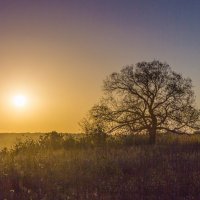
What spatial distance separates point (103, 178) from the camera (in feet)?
53.8

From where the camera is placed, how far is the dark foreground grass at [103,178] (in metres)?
13.1

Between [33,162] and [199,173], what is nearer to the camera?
[199,173]

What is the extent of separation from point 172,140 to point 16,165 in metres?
18.0

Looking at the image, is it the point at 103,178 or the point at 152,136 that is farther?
the point at 152,136

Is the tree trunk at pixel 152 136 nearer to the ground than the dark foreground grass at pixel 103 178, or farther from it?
farther from it

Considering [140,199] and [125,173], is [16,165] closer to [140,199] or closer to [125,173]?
[125,173]

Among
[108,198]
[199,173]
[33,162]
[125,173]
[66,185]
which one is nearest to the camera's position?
[108,198]

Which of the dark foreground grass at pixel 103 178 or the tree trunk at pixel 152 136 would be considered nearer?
the dark foreground grass at pixel 103 178

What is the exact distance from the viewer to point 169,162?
1984 centimetres

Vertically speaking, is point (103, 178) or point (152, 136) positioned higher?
point (152, 136)

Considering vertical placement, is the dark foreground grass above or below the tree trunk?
below

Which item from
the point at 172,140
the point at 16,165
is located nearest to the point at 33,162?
the point at 16,165

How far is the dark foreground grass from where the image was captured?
13.1 m

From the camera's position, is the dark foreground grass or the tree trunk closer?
the dark foreground grass
